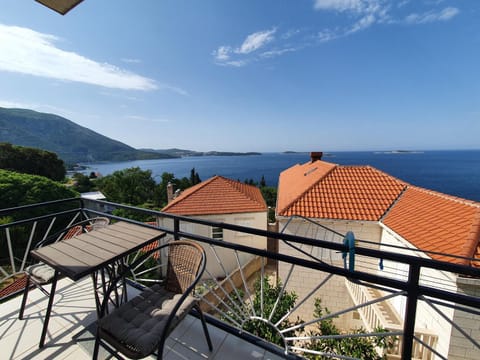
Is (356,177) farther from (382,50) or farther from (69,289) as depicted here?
(69,289)

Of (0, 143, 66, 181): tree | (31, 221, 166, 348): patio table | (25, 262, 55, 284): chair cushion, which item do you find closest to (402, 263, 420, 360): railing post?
(31, 221, 166, 348): patio table

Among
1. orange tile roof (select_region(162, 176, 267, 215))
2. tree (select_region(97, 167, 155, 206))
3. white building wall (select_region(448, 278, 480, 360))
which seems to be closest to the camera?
white building wall (select_region(448, 278, 480, 360))

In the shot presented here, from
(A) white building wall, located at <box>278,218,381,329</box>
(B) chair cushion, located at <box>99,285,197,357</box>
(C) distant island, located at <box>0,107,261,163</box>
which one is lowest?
(A) white building wall, located at <box>278,218,381,329</box>

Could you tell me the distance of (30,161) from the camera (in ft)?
108

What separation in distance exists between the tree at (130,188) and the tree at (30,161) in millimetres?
9472

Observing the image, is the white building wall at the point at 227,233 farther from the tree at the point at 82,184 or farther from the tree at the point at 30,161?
the tree at the point at 82,184

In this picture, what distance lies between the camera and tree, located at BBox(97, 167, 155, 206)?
107 ft

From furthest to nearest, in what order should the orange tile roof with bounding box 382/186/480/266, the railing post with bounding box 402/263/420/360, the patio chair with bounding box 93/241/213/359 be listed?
the orange tile roof with bounding box 382/186/480/266 < the patio chair with bounding box 93/241/213/359 < the railing post with bounding box 402/263/420/360

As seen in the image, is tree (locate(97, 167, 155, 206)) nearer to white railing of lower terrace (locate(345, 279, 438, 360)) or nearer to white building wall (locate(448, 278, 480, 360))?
white railing of lower terrace (locate(345, 279, 438, 360))

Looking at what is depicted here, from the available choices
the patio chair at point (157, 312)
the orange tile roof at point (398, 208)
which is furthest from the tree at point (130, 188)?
the patio chair at point (157, 312)

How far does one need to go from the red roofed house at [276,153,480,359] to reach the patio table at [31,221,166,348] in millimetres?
3919

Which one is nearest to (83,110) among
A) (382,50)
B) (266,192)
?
(382,50)

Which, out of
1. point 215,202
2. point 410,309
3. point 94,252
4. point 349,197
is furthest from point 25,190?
point 410,309

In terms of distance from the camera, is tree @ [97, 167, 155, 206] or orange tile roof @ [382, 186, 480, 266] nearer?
orange tile roof @ [382, 186, 480, 266]
